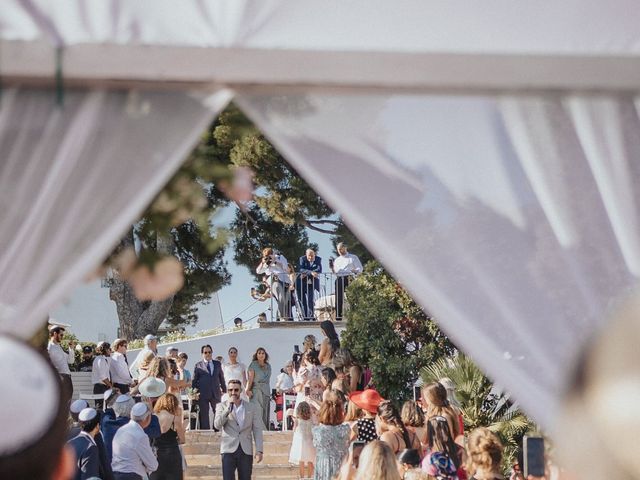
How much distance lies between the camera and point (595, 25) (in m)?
2.74

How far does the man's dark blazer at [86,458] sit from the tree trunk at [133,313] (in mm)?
16858

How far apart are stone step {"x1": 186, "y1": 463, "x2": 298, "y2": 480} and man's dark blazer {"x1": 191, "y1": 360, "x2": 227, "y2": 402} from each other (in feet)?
3.51

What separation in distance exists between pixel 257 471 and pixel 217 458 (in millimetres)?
1031

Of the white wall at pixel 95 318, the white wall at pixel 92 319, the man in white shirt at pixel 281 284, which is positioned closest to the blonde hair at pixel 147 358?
the man in white shirt at pixel 281 284

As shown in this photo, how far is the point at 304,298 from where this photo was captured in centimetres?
2147

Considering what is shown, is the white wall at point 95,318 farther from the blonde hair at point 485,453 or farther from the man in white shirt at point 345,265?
the blonde hair at point 485,453

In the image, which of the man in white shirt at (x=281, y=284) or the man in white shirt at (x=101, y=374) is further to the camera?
the man in white shirt at (x=281, y=284)

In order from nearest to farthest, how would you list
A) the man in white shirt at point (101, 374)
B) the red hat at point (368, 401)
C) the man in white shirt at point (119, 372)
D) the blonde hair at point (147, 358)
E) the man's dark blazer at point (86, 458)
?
the man's dark blazer at point (86, 458) → the red hat at point (368, 401) → the blonde hair at point (147, 358) → the man in white shirt at point (101, 374) → the man in white shirt at point (119, 372)

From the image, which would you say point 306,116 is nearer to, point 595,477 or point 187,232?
point 595,477

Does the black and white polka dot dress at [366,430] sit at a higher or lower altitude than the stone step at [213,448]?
higher

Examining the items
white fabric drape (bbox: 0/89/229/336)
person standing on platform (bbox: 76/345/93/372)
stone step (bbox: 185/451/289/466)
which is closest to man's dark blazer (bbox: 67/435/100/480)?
white fabric drape (bbox: 0/89/229/336)

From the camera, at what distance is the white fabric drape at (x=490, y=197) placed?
275 centimetres

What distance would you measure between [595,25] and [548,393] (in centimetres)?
111

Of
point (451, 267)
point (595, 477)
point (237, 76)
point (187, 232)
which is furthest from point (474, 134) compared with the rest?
point (187, 232)
